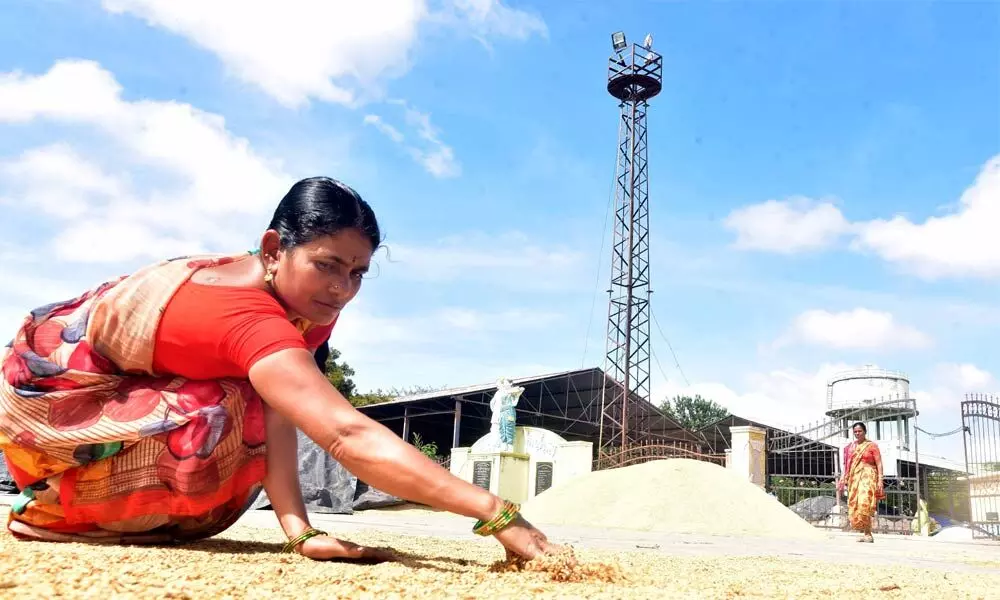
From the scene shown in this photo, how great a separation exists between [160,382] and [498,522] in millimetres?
1042

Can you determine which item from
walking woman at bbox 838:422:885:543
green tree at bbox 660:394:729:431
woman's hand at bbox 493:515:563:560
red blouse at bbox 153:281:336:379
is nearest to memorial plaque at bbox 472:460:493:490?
walking woman at bbox 838:422:885:543

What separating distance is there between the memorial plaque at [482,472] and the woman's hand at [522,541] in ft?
51.7

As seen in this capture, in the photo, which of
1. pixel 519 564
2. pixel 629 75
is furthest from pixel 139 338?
pixel 629 75

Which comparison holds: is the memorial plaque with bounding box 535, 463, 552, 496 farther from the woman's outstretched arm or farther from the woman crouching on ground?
the woman's outstretched arm

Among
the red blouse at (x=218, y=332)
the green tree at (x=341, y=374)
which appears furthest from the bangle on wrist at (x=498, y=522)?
the green tree at (x=341, y=374)

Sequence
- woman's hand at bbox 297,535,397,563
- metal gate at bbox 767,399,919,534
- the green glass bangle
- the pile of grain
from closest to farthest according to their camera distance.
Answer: woman's hand at bbox 297,535,397,563 < the green glass bangle < the pile of grain < metal gate at bbox 767,399,919,534

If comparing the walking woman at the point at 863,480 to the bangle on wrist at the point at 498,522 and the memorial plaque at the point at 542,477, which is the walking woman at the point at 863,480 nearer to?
the memorial plaque at the point at 542,477

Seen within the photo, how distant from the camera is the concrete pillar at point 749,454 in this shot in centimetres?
1442

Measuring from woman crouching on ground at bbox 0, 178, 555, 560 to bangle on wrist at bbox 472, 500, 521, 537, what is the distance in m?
0.41

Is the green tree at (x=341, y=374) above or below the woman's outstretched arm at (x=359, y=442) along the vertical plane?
above

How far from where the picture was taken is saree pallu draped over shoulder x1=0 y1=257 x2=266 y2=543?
6.72 feet

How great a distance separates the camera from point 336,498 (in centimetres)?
957

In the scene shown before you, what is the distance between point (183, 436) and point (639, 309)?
21718 mm

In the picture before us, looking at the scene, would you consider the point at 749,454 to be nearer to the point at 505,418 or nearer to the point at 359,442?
the point at 505,418
